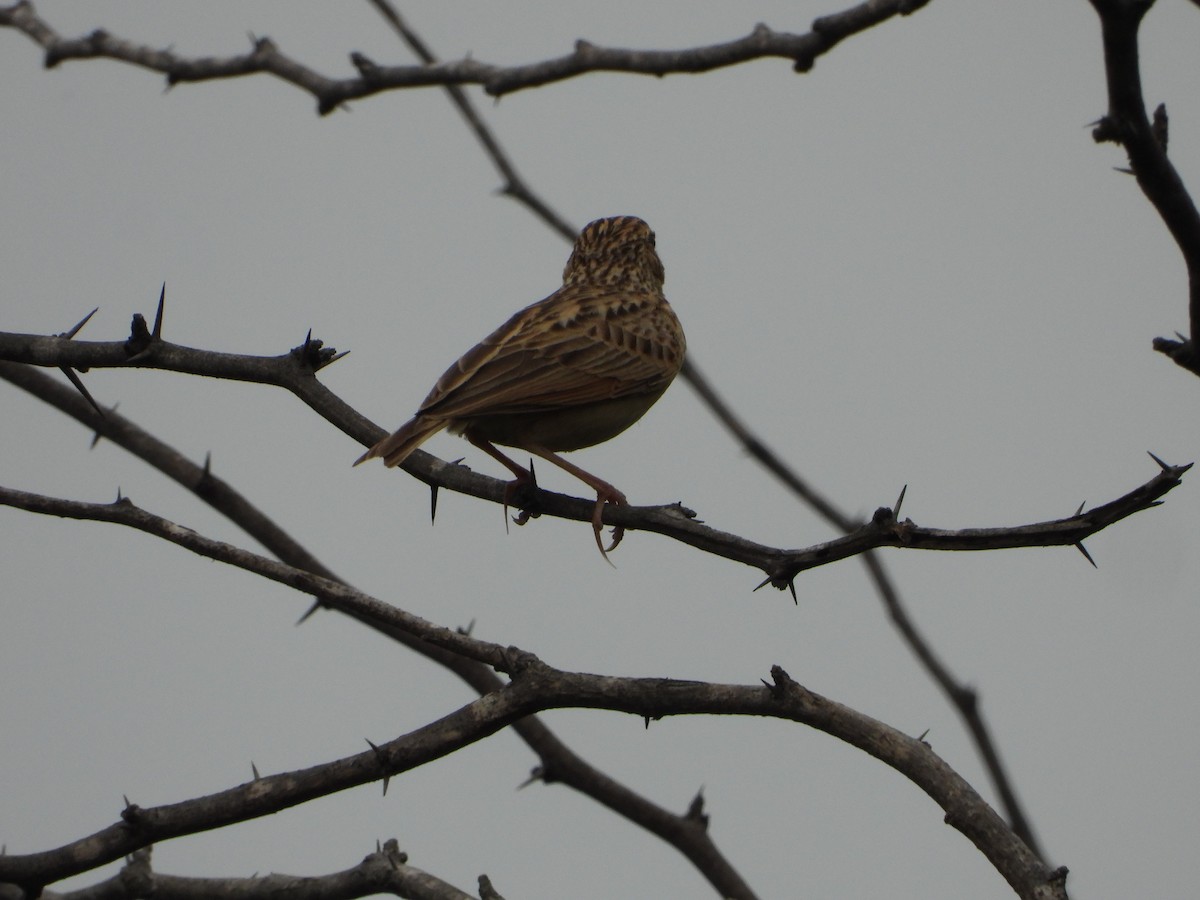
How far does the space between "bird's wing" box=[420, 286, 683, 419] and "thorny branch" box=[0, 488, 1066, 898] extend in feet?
7.27

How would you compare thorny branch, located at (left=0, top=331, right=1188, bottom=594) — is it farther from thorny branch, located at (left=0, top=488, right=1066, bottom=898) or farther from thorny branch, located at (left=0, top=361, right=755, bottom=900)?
thorny branch, located at (left=0, top=361, right=755, bottom=900)

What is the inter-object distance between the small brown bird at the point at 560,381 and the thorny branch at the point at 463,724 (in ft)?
4.14

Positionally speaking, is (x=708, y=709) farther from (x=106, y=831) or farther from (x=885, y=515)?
(x=106, y=831)

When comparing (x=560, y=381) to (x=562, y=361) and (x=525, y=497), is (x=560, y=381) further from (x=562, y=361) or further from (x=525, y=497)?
(x=525, y=497)

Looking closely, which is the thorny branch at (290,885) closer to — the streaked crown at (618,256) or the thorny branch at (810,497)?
the thorny branch at (810,497)

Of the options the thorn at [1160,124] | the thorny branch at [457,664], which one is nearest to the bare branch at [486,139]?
the thorny branch at [457,664]

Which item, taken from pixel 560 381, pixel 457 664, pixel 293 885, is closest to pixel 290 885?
pixel 293 885

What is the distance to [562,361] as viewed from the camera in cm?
795

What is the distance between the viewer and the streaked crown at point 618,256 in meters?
10.3

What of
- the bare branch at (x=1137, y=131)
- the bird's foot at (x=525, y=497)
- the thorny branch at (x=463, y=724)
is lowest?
the thorny branch at (x=463, y=724)

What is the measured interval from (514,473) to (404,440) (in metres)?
0.92

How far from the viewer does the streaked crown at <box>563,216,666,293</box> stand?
1034 cm

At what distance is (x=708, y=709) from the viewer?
4.56 m

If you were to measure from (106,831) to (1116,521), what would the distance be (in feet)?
11.0
